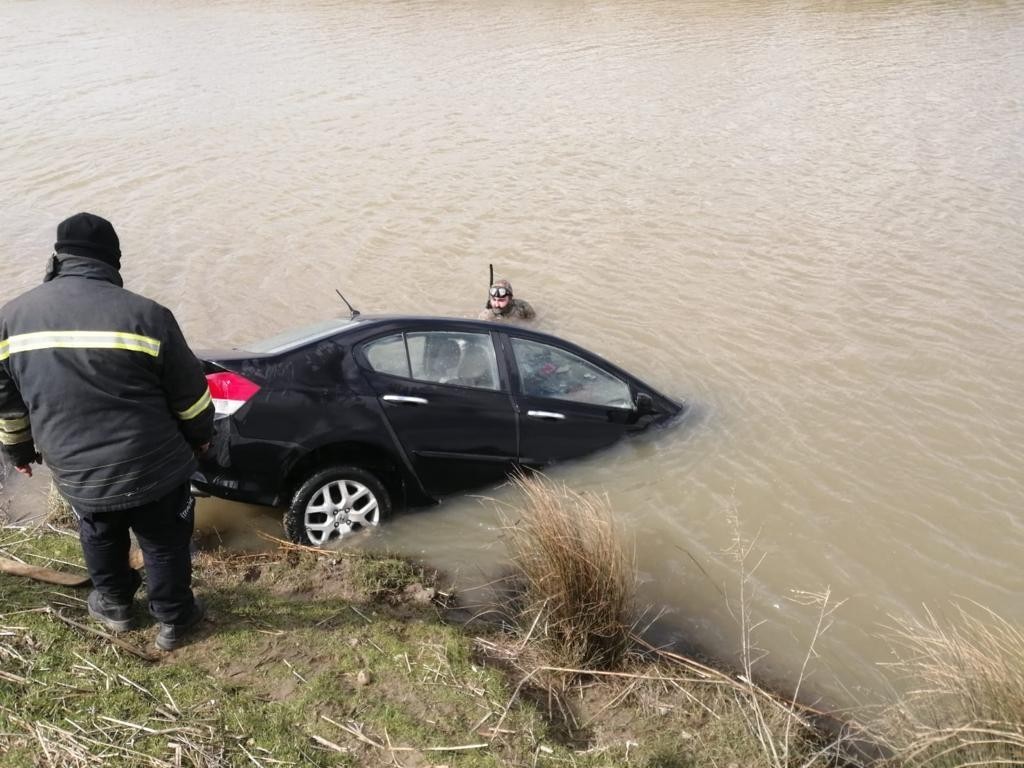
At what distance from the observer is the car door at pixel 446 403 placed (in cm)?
580

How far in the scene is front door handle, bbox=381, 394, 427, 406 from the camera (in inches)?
226

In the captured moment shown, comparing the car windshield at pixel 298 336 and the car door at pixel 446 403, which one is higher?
the car windshield at pixel 298 336

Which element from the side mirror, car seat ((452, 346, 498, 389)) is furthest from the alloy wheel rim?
the side mirror

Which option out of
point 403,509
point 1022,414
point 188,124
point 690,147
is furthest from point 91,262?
point 188,124

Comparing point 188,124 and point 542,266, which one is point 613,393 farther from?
point 188,124

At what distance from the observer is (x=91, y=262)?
12.8ft

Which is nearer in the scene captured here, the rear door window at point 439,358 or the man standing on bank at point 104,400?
the man standing on bank at point 104,400

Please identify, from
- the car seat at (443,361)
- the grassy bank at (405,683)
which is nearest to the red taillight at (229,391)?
the grassy bank at (405,683)

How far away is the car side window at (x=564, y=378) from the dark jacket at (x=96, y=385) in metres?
2.75

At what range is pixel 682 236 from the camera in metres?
12.5

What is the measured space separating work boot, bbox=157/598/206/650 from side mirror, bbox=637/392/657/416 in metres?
3.70

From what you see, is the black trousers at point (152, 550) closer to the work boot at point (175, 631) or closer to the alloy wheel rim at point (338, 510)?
the work boot at point (175, 631)

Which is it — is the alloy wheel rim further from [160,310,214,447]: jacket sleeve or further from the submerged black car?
[160,310,214,447]: jacket sleeve

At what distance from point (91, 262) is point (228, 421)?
4.93 ft
